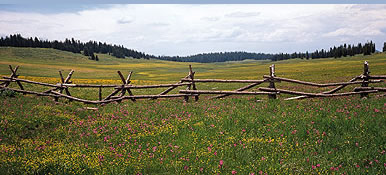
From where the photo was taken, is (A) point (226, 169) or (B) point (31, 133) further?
(B) point (31, 133)

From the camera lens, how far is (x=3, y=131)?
9102mm

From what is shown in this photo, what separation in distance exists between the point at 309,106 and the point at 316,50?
193 meters

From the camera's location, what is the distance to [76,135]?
9.49m

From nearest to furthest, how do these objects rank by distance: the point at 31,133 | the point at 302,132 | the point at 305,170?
the point at 305,170
the point at 302,132
the point at 31,133

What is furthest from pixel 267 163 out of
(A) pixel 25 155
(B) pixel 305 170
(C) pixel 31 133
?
(C) pixel 31 133

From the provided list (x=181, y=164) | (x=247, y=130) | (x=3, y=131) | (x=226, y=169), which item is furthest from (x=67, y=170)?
(x=247, y=130)

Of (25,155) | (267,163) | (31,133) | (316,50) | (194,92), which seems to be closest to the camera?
(267,163)

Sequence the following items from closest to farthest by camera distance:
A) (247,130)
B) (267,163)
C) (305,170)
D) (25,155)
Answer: (305,170) < (267,163) < (25,155) < (247,130)

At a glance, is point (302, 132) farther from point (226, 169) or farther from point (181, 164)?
point (181, 164)

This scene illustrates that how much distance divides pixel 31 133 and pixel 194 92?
8717 mm

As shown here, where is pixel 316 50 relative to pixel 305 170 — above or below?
above

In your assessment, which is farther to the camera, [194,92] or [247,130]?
A: [194,92]

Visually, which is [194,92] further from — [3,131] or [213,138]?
[3,131]

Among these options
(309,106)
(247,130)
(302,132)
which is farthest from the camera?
(309,106)
